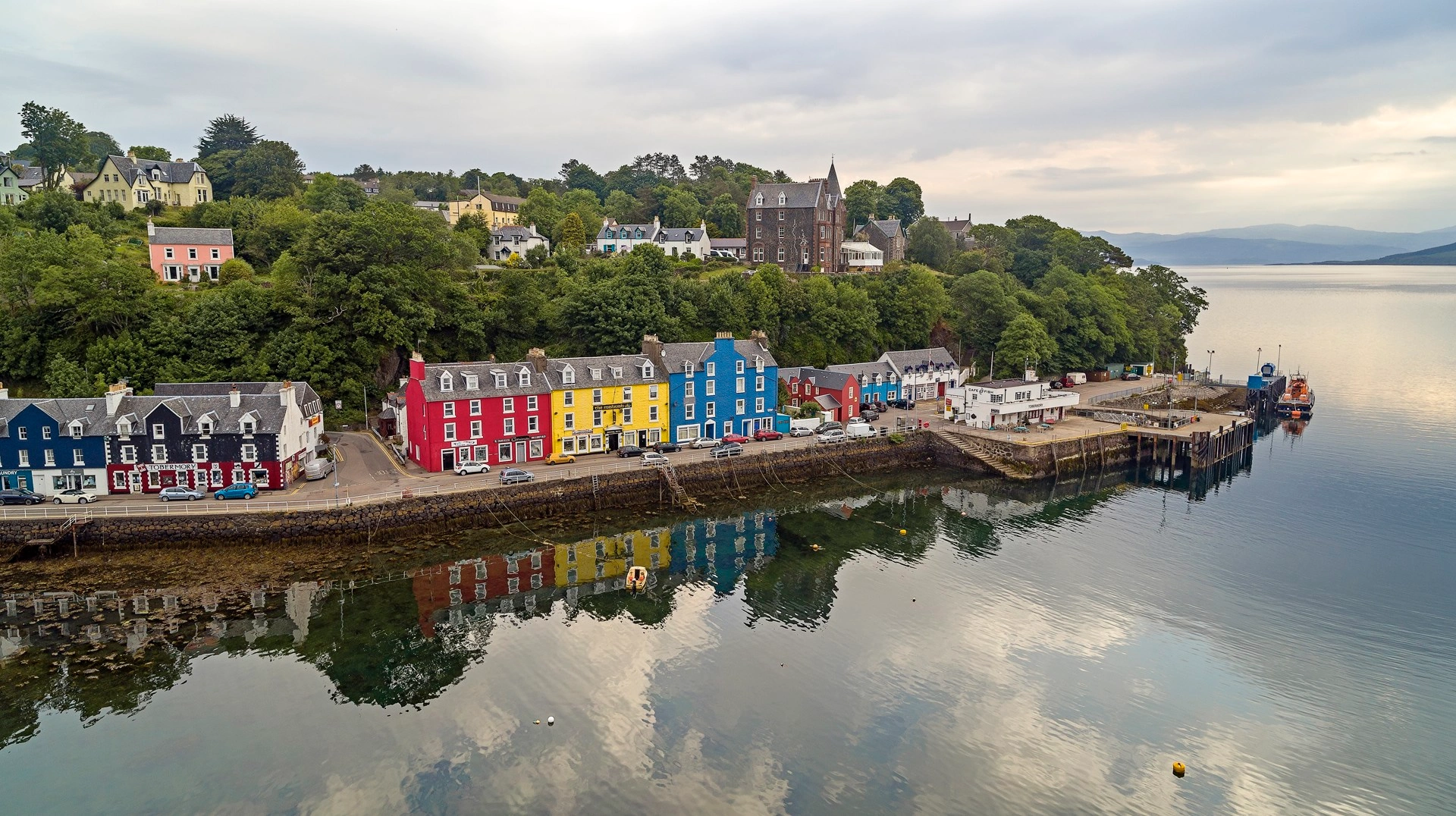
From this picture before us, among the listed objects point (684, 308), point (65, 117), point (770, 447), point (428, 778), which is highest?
point (65, 117)

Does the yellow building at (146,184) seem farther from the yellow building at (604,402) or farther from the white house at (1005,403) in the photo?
the white house at (1005,403)

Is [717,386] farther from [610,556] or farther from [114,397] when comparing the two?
[114,397]

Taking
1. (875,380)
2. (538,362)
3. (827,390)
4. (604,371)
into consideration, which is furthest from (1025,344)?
(538,362)

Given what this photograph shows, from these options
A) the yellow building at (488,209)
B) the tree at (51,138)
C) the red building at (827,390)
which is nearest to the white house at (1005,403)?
the red building at (827,390)

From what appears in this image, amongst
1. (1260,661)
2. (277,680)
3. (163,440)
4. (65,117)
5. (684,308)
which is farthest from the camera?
(65,117)

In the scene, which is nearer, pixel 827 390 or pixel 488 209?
pixel 827 390

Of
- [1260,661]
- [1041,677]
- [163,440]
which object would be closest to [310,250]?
[163,440]

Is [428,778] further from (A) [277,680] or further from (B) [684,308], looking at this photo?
(B) [684,308]
